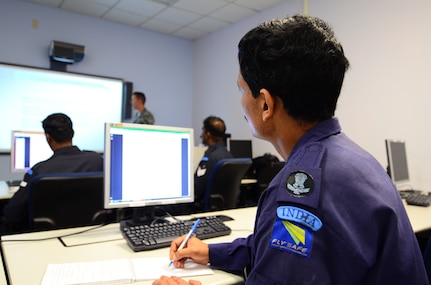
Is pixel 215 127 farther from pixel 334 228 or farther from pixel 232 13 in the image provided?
pixel 334 228

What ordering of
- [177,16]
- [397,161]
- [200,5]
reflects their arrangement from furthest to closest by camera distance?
[177,16]
[200,5]
[397,161]

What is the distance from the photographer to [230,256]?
0.92m

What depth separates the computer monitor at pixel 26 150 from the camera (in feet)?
8.75

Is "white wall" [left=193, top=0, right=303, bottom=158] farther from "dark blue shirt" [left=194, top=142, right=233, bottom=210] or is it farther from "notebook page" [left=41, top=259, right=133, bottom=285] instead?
"notebook page" [left=41, top=259, right=133, bottom=285]

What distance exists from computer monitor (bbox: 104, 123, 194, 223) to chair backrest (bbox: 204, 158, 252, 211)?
0.97 meters

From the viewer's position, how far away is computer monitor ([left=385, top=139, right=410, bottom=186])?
7.69 feet

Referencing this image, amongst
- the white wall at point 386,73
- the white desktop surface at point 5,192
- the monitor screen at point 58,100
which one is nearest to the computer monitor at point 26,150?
the white desktop surface at point 5,192

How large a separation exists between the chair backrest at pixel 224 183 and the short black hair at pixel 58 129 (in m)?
1.05


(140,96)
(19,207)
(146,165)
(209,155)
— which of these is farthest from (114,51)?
(146,165)

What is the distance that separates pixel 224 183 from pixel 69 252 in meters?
1.60

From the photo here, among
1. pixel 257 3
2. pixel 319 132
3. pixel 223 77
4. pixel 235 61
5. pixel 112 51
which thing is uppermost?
pixel 257 3

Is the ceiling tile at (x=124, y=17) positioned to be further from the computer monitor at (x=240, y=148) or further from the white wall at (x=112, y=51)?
the computer monitor at (x=240, y=148)

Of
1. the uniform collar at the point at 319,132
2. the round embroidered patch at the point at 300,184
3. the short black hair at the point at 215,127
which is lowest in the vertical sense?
the round embroidered patch at the point at 300,184

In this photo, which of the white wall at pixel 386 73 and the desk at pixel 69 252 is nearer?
the desk at pixel 69 252
